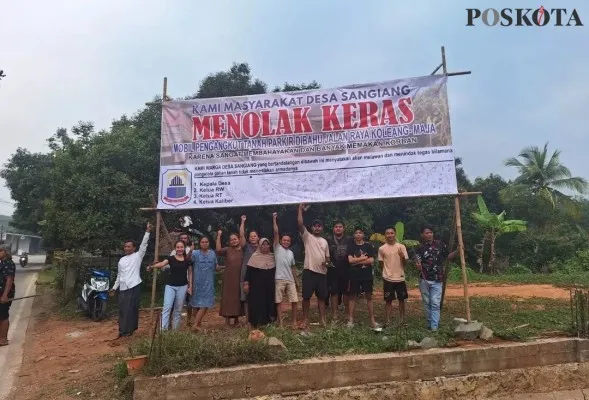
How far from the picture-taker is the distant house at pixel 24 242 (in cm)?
4272

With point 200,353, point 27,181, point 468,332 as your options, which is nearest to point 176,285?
point 200,353

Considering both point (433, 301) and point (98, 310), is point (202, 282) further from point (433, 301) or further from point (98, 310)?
point (98, 310)

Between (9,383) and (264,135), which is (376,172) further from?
(9,383)

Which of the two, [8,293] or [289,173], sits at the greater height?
[289,173]

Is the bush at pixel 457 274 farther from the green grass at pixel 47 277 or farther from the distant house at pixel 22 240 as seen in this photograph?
the distant house at pixel 22 240

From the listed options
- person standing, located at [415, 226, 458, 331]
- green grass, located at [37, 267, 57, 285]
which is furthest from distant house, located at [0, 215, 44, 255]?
person standing, located at [415, 226, 458, 331]

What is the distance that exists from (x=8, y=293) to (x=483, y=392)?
6.89m

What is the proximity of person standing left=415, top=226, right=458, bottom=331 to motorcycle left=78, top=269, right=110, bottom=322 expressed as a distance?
596 centimetres

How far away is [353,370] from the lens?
4508 millimetres

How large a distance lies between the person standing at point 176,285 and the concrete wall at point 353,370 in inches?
81.3

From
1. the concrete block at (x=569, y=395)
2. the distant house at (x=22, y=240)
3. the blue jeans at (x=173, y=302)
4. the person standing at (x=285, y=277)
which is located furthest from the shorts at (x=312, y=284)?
the distant house at (x=22, y=240)

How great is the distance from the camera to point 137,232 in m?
9.65

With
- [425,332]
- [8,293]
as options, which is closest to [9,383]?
[8,293]

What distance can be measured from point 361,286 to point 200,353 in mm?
2601
